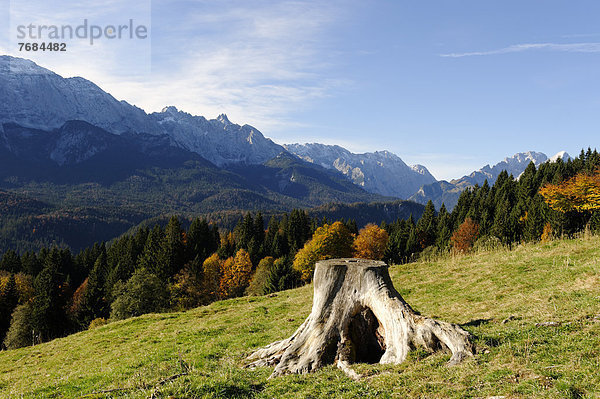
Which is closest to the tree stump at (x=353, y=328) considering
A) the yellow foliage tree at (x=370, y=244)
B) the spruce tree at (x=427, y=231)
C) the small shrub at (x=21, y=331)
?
the small shrub at (x=21, y=331)

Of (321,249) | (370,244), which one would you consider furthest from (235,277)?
(370,244)

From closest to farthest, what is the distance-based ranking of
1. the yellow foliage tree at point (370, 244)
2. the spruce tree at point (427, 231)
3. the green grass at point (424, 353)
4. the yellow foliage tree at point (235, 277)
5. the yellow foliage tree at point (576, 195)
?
1. the green grass at point (424, 353)
2. the yellow foliage tree at point (576, 195)
3. the yellow foliage tree at point (235, 277)
4. the yellow foliage tree at point (370, 244)
5. the spruce tree at point (427, 231)

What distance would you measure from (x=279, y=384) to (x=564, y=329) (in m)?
7.98

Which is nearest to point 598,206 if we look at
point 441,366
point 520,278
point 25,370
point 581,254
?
point 581,254

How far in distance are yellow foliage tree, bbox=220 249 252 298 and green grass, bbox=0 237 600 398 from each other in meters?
58.0

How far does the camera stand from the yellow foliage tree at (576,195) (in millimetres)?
52750

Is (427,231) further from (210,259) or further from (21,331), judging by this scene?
(21,331)

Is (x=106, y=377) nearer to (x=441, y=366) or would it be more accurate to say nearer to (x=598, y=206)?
(x=441, y=366)

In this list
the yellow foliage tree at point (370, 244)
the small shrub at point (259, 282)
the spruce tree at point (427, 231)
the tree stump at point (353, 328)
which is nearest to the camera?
the tree stump at point (353, 328)

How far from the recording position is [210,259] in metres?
88.6

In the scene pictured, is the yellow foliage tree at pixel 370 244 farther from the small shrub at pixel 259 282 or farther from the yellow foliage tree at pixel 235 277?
the yellow foliage tree at pixel 235 277

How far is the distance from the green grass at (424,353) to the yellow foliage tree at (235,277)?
57987 mm

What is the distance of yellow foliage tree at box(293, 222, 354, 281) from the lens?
71312mm

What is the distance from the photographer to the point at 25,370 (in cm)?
2089
